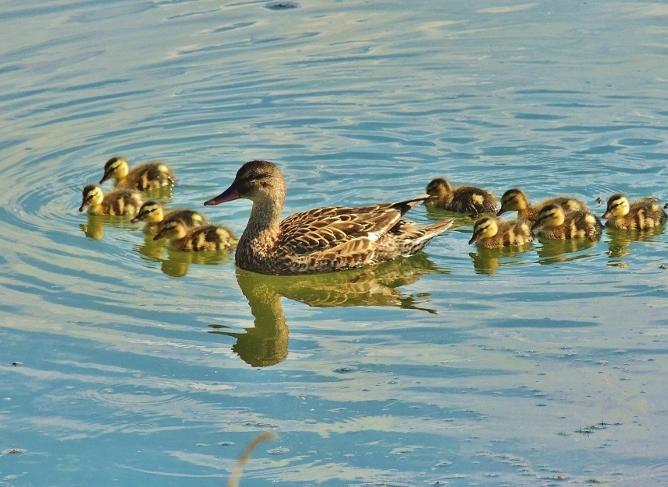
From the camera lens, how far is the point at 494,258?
870cm

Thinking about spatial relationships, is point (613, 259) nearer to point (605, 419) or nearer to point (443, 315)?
point (443, 315)

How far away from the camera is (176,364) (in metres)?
6.95

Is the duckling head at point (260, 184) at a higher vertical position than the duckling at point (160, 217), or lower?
higher

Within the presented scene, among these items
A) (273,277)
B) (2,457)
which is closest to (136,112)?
(273,277)

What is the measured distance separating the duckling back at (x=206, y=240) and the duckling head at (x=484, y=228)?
152 centimetres

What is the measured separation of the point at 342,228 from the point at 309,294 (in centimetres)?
61

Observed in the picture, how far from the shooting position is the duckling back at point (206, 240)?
29.6 ft

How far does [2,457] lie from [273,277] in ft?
9.96

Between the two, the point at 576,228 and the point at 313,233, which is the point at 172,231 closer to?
the point at 313,233

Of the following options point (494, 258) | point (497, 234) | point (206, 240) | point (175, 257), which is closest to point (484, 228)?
point (497, 234)

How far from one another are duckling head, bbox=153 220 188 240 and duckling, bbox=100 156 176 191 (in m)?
1.11

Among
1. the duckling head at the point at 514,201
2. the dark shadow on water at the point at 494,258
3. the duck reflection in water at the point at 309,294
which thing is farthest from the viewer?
the duckling head at the point at 514,201

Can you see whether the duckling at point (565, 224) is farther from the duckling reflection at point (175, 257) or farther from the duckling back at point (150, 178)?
the duckling back at point (150, 178)

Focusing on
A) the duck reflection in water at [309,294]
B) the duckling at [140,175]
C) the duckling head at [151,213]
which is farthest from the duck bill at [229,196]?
the duckling at [140,175]
